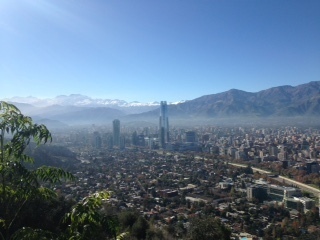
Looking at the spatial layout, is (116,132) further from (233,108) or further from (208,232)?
(233,108)

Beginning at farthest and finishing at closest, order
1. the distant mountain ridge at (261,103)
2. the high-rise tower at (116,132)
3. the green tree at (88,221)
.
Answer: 1. the distant mountain ridge at (261,103)
2. the high-rise tower at (116,132)
3. the green tree at (88,221)

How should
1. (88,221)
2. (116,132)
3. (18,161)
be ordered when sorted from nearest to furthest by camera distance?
(88,221)
(18,161)
(116,132)

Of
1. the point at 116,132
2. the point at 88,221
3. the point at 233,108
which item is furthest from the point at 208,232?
the point at 233,108

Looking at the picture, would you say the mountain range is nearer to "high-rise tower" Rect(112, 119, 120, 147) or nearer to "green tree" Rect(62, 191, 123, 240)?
"high-rise tower" Rect(112, 119, 120, 147)

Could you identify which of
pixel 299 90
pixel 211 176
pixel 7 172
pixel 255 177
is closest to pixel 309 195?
pixel 255 177

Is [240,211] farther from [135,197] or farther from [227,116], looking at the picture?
[227,116]

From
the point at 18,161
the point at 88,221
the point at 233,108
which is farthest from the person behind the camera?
the point at 233,108

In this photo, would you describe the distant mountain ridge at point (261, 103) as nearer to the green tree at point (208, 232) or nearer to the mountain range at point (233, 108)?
the mountain range at point (233, 108)

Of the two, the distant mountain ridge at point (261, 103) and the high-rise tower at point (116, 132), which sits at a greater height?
the distant mountain ridge at point (261, 103)

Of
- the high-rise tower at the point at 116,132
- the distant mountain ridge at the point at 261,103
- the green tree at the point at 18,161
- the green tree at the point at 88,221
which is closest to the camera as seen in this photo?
the green tree at the point at 88,221

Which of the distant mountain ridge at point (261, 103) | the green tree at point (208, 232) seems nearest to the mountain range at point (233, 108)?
the distant mountain ridge at point (261, 103)

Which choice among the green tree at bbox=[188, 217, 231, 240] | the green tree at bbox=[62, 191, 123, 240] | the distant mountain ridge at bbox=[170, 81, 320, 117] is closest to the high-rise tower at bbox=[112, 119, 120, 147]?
the green tree at bbox=[188, 217, 231, 240]
